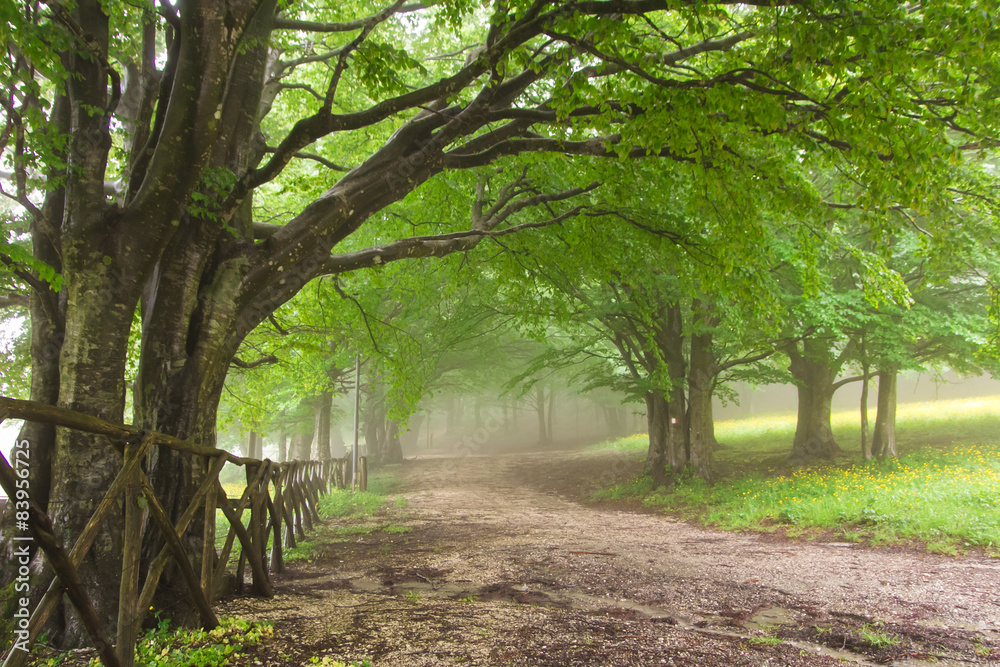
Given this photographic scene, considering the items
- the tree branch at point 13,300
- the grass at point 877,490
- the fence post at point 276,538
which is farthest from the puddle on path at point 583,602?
the tree branch at point 13,300

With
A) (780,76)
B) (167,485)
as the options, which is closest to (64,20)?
(167,485)

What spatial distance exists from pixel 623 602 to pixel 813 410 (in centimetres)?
1371

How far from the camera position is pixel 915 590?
5.59 meters

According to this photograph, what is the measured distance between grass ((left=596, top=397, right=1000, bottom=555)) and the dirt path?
3.17ft

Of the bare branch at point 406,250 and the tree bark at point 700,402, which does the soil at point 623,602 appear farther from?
the tree bark at point 700,402

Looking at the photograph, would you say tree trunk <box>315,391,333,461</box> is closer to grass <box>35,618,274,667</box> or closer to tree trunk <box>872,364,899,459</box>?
grass <box>35,618,274,667</box>

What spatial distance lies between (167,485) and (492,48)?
16.0 ft

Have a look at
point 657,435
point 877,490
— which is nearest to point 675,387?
point 657,435

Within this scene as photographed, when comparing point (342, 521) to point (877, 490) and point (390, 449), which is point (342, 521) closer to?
point (877, 490)

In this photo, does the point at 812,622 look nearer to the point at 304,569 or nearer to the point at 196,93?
the point at 304,569

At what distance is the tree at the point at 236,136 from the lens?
13.9 feet

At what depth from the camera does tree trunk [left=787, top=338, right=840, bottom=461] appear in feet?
51.9

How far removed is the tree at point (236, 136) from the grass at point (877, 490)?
5.74 meters

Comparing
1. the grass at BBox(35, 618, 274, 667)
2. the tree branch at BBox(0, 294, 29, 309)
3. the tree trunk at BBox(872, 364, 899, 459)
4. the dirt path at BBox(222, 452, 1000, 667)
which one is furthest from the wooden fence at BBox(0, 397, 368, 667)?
the tree trunk at BBox(872, 364, 899, 459)
